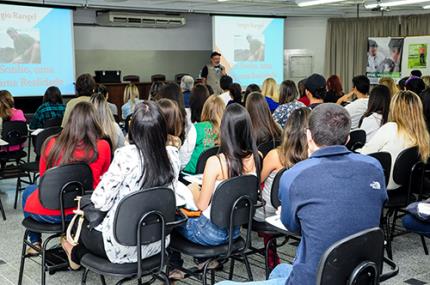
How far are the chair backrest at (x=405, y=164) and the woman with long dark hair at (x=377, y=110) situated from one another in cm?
99

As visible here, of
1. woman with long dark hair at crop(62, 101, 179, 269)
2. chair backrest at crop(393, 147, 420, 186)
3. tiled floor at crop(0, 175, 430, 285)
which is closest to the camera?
woman with long dark hair at crop(62, 101, 179, 269)

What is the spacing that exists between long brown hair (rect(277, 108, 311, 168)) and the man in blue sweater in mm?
1315

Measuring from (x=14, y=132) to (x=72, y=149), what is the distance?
279cm

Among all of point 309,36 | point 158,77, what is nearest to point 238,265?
point 158,77

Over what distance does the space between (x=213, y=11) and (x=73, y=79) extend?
367 centimetres

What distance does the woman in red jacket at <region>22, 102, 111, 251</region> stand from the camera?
3.15 metres

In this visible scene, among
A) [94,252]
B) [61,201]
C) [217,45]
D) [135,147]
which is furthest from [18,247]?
[217,45]

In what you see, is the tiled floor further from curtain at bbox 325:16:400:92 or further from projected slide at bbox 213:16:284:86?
curtain at bbox 325:16:400:92

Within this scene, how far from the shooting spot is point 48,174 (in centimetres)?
292

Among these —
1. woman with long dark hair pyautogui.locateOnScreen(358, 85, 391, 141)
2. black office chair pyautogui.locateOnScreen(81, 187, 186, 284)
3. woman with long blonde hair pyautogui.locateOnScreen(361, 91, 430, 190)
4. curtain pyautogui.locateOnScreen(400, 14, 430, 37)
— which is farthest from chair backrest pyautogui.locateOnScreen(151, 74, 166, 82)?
black office chair pyautogui.locateOnScreen(81, 187, 186, 284)

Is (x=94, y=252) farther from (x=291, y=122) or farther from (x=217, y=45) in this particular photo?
(x=217, y=45)

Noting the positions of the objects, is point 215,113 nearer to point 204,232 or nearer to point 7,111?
point 204,232

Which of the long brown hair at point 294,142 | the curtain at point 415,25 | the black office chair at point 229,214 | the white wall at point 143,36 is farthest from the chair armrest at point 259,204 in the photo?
the curtain at point 415,25

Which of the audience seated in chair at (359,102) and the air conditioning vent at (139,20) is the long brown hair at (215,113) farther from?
the air conditioning vent at (139,20)
